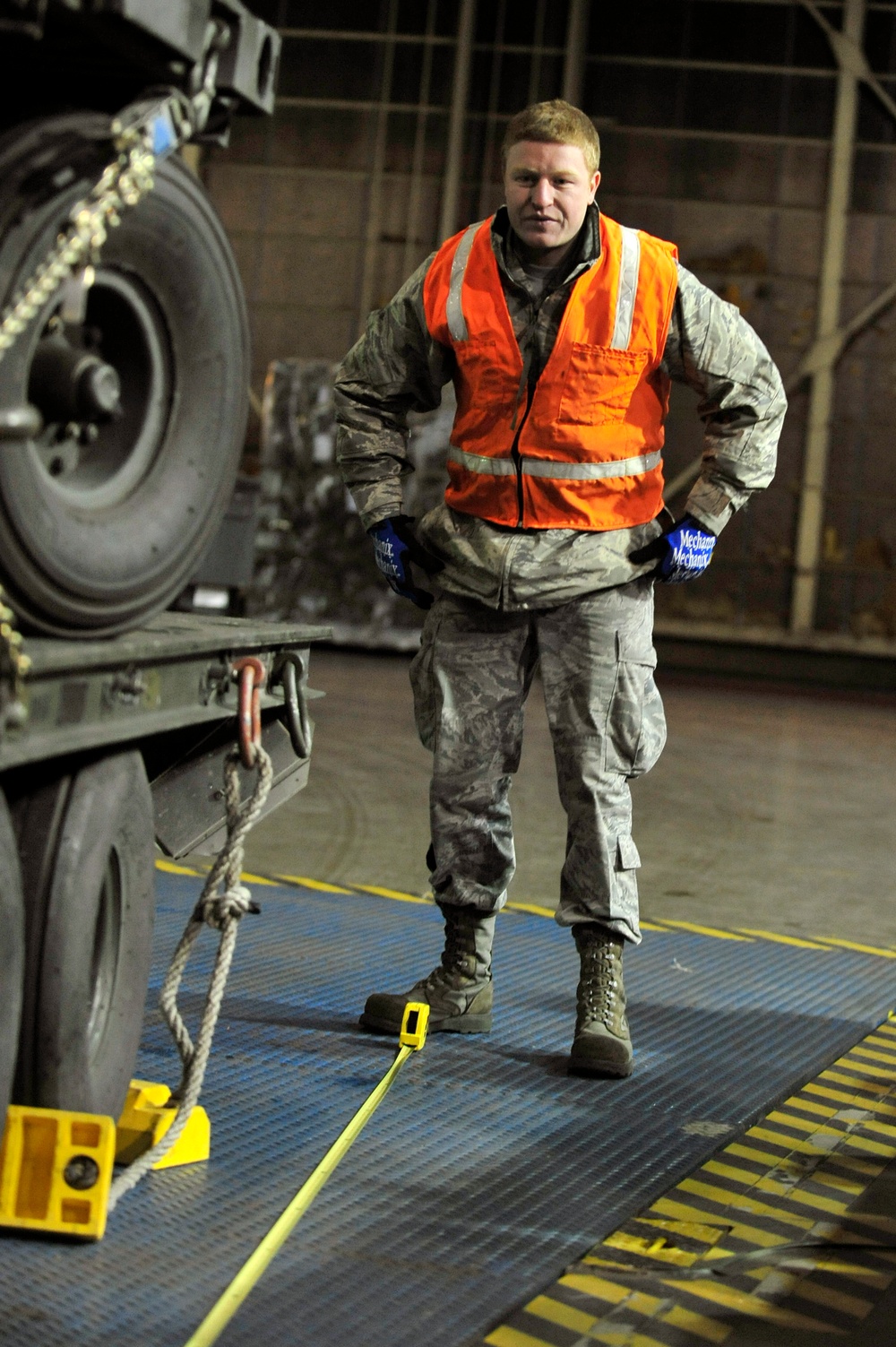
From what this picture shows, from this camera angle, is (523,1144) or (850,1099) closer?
(523,1144)

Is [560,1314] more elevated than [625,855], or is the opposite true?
[625,855]

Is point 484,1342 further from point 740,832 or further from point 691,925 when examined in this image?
point 740,832

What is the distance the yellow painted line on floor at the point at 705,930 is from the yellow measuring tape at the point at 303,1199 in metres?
1.34

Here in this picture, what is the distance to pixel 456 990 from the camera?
305 cm

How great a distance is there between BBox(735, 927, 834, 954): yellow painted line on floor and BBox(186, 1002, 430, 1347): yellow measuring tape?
1.43m

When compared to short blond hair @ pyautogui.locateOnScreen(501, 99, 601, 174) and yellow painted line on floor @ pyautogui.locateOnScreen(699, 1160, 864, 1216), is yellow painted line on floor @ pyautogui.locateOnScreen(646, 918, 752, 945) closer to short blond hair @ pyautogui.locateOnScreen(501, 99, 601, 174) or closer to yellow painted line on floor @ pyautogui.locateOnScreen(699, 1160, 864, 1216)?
yellow painted line on floor @ pyautogui.locateOnScreen(699, 1160, 864, 1216)

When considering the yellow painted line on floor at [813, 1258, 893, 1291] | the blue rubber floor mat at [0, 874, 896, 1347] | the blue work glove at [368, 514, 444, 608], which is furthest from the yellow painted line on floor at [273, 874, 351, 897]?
the yellow painted line on floor at [813, 1258, 893, 1291]

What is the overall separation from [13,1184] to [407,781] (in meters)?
4.26

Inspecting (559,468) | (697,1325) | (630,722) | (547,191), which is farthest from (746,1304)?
Answer: (547,191)

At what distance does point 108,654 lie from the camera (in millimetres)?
1903

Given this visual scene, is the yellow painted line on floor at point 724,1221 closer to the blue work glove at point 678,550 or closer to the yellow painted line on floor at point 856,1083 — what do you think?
the yellow painted line on floor at point 856,1083

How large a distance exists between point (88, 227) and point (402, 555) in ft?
4.30

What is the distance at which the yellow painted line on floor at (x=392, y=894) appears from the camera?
424 centimetres

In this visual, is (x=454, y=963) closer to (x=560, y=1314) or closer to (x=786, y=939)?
(x=560, y=1314)
